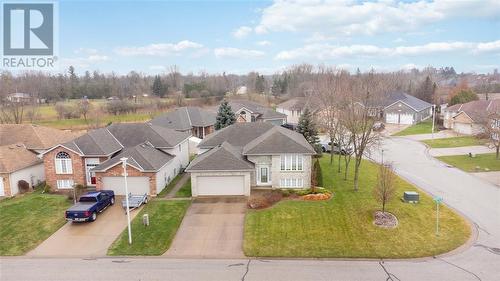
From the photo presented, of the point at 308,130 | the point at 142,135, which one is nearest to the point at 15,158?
the point at 142,135

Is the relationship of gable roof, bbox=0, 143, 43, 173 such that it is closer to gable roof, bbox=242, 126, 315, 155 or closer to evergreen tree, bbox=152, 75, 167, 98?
gable roof, bbox=242, 126, 315, 155

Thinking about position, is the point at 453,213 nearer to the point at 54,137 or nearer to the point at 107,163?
the point at 107,163

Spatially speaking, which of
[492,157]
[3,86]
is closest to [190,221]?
[492,157]

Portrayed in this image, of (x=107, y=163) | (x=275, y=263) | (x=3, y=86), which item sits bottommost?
(x=275, y=263)

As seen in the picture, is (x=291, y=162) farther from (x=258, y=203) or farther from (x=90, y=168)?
(x=90, y=168)

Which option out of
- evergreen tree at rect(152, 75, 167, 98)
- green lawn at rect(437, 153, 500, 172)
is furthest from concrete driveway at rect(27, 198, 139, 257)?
evergreen tree at rect(152, 75, 167, 98)

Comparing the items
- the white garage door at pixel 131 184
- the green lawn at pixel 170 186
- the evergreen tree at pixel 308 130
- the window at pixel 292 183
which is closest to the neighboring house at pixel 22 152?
the white garage door at pixel 131 184
